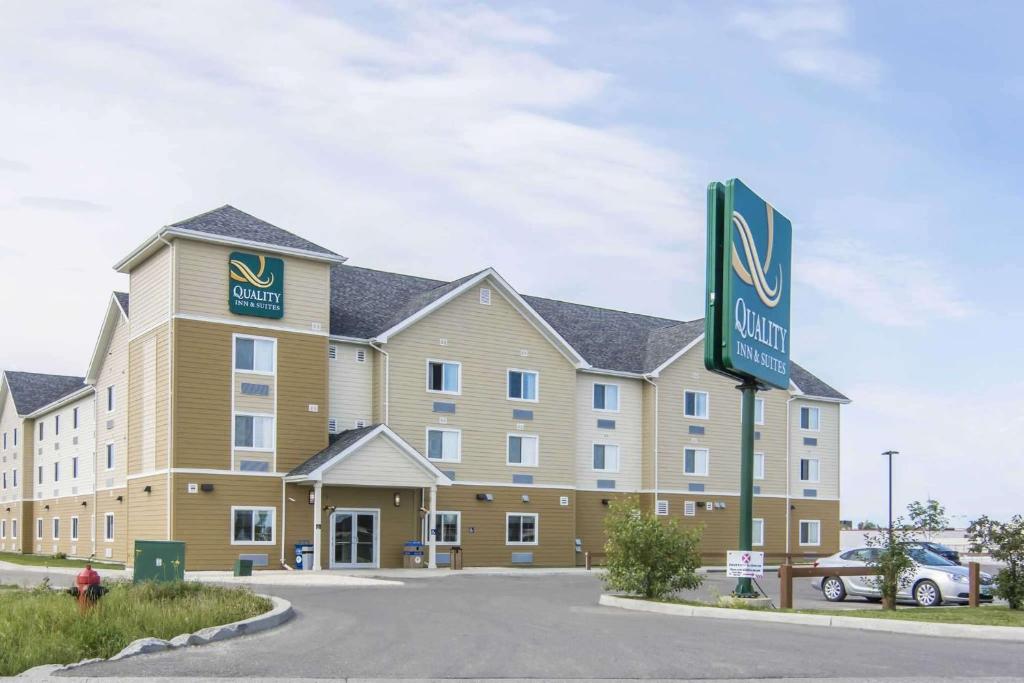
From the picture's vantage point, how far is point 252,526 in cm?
3741

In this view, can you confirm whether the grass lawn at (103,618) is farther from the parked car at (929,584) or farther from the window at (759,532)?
the window at (759,532)

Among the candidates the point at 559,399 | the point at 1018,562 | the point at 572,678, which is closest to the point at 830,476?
the point at 559,399

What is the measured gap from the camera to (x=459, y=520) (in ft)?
140

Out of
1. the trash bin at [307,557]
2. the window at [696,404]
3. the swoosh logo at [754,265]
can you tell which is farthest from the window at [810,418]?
the swoosh logo at [754,265]

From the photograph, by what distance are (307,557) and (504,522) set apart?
29.3 ft

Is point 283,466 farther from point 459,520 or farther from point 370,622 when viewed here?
point 370,622

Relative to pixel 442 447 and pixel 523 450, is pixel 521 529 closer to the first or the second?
pixel 523 450

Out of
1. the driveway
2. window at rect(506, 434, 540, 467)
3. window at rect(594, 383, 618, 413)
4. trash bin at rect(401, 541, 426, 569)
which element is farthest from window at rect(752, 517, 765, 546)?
the driveway

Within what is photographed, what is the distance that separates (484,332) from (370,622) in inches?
1048

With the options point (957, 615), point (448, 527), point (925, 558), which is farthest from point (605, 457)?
point (957, 615)

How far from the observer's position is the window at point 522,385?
45.0m

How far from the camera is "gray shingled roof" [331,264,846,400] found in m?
42.6

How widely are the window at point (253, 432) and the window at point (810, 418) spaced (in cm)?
2820

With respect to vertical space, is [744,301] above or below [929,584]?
above
